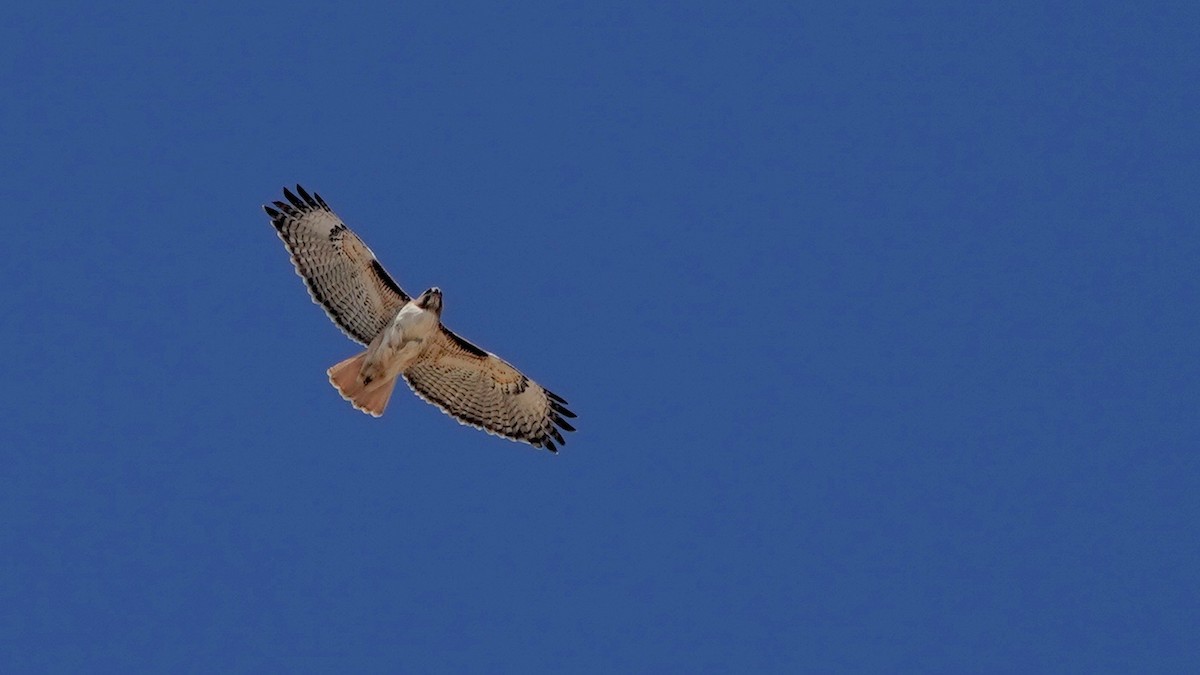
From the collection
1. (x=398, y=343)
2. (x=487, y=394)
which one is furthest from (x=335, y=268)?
(x=487, y=394)

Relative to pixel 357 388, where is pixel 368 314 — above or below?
above

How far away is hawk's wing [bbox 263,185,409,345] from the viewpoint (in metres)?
18.8

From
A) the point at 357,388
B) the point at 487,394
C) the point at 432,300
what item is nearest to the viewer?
the point at 432,300

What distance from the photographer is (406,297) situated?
18.9 meters

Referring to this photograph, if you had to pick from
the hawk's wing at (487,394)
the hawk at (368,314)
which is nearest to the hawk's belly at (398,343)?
the hawk at (368,314)

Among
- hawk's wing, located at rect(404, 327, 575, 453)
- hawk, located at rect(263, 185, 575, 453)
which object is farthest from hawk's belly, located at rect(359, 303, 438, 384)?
hawk's wing, located at rect(404, 327, 575, 453)

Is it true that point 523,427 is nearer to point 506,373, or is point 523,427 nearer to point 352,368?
point 506,373

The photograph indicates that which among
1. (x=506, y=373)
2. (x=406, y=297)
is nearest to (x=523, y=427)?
(x=506, y=373)

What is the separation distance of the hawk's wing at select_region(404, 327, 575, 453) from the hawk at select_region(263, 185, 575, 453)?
2 cm

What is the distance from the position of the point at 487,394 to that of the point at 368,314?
167cm

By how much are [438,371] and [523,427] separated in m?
1.19

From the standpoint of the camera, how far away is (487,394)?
19859mm

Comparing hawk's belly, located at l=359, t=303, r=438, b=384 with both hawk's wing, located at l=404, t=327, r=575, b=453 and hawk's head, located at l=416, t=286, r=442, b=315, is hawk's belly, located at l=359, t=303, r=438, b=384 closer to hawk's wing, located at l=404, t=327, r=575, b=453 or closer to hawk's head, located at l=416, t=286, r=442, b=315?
hawk's head, located at l=416, t=286, r=442, b=315

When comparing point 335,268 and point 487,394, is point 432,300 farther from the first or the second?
point 487,394
